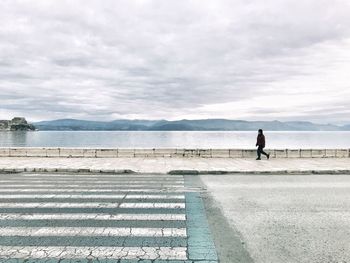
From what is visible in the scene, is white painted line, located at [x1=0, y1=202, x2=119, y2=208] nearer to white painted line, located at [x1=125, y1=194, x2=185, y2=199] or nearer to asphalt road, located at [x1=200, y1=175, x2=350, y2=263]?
white painted line, located at [x1=125, y1=194, x2=185, y2=199]

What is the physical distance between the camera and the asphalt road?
5.11m

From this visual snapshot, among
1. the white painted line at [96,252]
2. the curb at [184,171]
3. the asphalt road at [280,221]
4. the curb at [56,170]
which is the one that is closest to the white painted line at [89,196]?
the asphalt road at [280,221]

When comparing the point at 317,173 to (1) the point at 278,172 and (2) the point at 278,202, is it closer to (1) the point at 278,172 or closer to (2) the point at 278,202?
(1) the point at 278,172

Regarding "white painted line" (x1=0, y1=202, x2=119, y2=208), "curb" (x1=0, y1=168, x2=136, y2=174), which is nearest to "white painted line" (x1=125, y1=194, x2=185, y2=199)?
"white painted line" (x1=0, y1=202, x2=119, y2=208)

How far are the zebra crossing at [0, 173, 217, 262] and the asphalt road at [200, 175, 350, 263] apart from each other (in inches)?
16.5

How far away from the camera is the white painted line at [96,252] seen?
16.2 ft

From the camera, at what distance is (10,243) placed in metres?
5.49

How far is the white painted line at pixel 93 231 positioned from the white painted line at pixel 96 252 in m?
0.64

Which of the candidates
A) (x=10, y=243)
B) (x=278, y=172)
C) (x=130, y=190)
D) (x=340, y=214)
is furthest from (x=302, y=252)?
(x=278, y=172)

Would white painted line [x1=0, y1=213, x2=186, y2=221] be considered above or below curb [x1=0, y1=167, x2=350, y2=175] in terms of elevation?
below

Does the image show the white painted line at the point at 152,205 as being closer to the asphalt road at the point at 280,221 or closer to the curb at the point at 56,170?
the asphalt road at the point at 280,221

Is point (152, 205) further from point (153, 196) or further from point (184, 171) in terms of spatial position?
point (184, 171)

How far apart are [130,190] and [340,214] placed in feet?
17.6

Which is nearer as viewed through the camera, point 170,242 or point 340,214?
point 170,242
